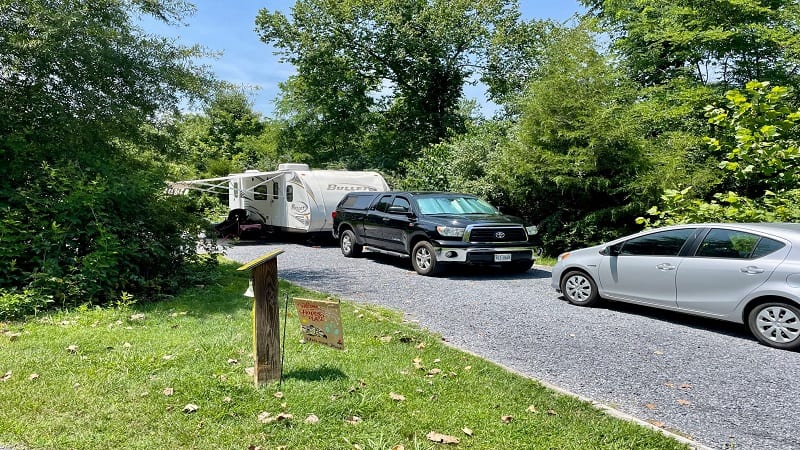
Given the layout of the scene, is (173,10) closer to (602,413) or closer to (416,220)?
(416,220)

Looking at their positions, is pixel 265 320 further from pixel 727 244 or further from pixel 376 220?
pixel 376 220

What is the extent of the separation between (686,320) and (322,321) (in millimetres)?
5186

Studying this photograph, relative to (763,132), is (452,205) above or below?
below

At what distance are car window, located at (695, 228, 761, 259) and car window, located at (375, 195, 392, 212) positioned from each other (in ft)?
22.6

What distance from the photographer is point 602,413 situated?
12.8ft

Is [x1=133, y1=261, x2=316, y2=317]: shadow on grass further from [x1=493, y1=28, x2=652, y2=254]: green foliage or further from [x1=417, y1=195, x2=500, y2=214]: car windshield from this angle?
[x1=493, y1=28, x2=652, y2=254]: green foliage

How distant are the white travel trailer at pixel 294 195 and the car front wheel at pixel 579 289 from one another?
8.98m

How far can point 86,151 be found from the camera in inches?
326

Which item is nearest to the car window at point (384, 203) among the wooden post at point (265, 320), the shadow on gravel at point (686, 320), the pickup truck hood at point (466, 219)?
the pickup truck hood at point (466, 219)

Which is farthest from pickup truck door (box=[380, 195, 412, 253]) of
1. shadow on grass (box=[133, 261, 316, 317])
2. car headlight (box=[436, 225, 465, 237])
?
shadow on grass (box=[133, 261, 316, 317])

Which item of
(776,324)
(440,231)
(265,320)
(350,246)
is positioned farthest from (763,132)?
(350,246)

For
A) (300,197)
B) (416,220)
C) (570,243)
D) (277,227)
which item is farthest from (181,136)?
(570,243)

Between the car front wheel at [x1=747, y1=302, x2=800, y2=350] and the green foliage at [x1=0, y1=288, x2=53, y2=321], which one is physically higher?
the green foliage at [x1=0, y1=288, x2=53, y2=321]

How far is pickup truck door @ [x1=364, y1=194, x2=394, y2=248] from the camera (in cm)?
1224
